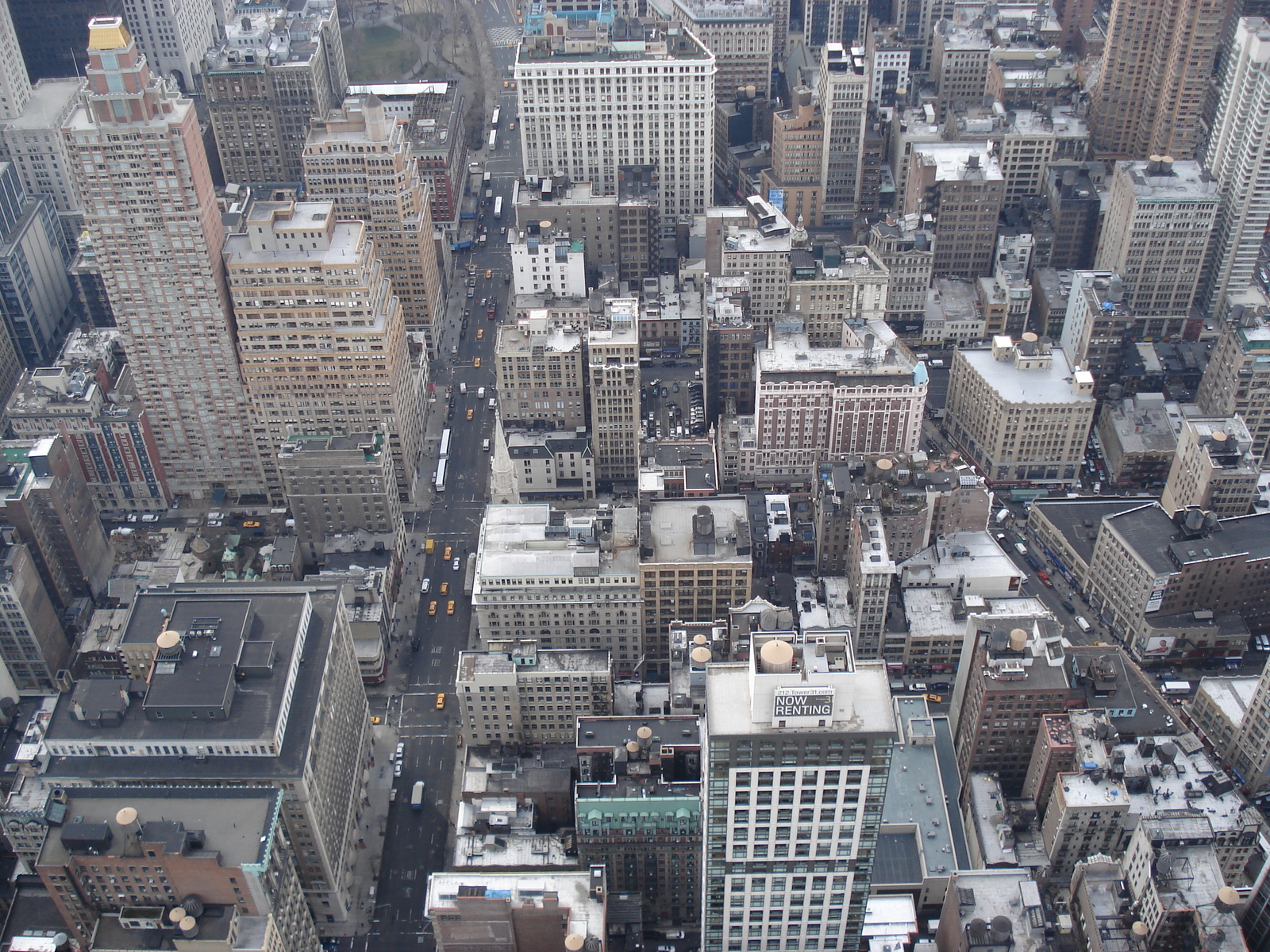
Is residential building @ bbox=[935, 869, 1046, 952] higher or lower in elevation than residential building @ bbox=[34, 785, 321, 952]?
lower

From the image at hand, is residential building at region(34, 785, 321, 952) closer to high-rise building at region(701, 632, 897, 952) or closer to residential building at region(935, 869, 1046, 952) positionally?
high-rise building at region(701, 632, 897, 952)

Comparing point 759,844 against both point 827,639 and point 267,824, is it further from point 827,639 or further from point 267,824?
point 267,824

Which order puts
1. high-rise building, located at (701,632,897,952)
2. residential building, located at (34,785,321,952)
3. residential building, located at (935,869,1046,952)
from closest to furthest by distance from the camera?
high-rise building, located at (701,632,897,952), residential building, located at (935,869,1046,952), residential building, located at (34,785,321,952)

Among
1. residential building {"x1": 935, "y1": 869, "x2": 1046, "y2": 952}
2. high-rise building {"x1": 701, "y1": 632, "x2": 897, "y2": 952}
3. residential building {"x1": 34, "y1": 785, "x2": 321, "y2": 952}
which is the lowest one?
residential building {"x1": 935, "y1": 869, "x2": 1046, "y2": 952}

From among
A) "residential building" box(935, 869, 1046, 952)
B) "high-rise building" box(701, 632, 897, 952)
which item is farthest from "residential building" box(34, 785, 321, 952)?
"residential building" box(935, 869, 1046, 952)

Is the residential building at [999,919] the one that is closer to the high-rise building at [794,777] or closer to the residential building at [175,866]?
the high-rise building at [794,777]

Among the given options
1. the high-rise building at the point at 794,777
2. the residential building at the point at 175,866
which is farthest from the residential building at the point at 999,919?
the residential building at the point at 175,866

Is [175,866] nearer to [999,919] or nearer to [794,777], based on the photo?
[794,777]

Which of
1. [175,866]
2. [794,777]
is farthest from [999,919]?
[175,866]
